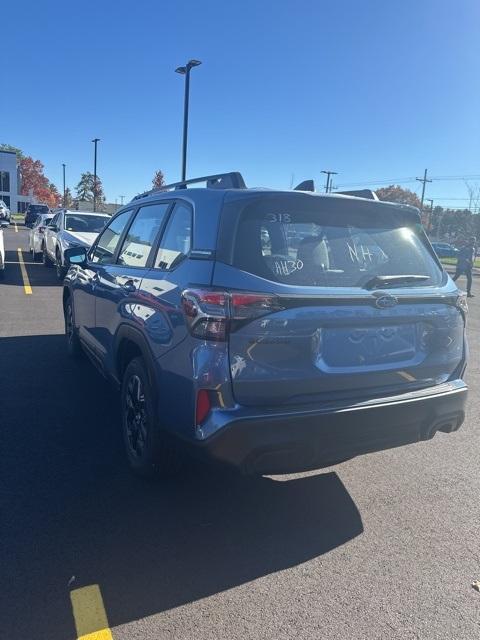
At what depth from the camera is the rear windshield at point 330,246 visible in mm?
2766

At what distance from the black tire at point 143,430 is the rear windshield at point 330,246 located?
42.7 inches

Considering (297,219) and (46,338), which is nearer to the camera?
(297,219)

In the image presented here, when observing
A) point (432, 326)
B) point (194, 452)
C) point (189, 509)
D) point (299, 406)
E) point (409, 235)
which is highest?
point (409, 235)

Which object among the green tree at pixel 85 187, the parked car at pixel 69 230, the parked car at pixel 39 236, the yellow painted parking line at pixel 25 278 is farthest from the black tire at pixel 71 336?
the green tree at pixel 85 187

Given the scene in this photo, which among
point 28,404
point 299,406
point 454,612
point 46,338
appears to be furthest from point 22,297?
point 454,612

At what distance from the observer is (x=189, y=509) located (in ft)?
10.7

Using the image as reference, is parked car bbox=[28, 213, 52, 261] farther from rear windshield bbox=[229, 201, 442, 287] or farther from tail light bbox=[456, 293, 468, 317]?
tail light bbox=[456, 293, 468, 317]

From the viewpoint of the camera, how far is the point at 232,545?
9.56 feet

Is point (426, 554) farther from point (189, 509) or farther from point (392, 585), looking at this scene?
point (189, 509)

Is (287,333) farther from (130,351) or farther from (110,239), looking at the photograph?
(110,239)

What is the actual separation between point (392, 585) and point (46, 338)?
19.4 ft

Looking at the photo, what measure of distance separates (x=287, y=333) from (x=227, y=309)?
32cm

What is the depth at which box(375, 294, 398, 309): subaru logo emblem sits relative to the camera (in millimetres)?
2887

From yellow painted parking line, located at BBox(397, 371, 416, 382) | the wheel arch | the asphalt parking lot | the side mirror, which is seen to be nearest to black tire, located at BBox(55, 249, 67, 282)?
the side mirror
